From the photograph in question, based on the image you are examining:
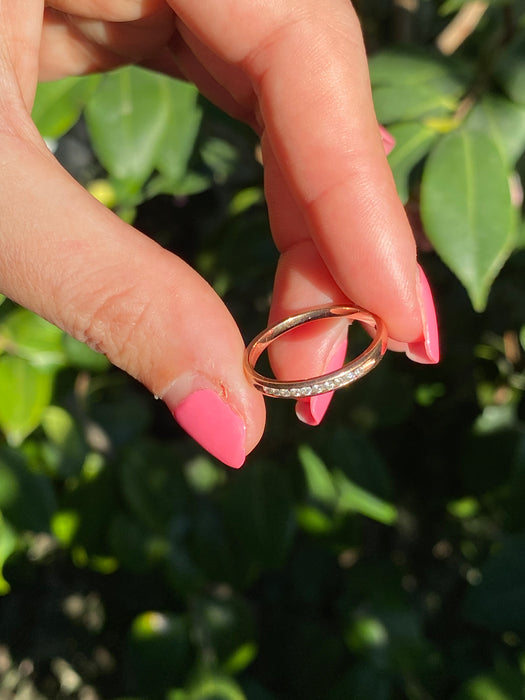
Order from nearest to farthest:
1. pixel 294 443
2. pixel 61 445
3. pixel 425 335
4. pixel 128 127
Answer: pixel 425 335, pixel 128 127, pixel 61 445, pixel 294 443

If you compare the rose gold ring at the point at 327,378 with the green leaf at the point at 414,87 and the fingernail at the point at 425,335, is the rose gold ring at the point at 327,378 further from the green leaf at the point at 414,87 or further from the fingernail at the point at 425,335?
the green leaf at the point at 414,87

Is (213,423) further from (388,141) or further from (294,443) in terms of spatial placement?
(294,443)

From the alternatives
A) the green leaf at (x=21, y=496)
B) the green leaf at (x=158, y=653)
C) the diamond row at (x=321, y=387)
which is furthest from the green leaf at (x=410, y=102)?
the green leaf at (x=158, y=653)

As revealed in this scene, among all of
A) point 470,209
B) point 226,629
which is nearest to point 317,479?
point 226,629

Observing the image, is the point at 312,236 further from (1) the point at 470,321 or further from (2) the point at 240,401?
(1) the point at 470,321

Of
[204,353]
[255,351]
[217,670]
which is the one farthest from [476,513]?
[204,353]

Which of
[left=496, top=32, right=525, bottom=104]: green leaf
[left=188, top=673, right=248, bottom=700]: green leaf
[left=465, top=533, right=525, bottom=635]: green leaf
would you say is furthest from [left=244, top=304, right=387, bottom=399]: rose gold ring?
[left=188, top=673, right=248, bottom=700]: green leaf
